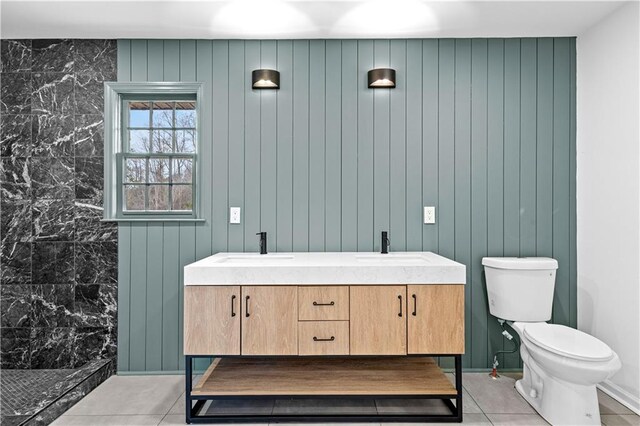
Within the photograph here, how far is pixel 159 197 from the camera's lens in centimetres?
294

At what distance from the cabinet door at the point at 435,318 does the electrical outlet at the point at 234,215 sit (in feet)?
4.33

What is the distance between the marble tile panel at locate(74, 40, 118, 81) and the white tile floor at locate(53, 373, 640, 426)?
214cm

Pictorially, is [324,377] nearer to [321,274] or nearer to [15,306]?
[321,274]

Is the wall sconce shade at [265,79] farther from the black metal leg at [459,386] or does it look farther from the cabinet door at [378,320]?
the black metal leg at [459,386]

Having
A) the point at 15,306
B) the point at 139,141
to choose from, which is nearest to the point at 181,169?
the point at 139,141

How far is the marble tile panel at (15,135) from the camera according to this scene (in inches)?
110

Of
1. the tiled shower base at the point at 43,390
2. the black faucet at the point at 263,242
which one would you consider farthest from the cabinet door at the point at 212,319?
the tiled shower base at the point at 43,390

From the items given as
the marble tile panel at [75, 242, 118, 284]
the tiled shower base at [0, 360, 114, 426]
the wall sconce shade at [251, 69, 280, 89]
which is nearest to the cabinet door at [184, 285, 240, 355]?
the tiled shower base at [0, 360, 114, 426]

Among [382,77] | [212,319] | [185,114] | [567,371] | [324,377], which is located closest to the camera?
[567,371]

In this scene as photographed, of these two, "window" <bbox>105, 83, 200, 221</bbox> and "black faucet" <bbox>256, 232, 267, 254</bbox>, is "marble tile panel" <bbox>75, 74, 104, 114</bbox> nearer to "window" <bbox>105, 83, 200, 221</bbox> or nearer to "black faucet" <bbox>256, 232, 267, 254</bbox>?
"window" <bbox>105, 83, 200, 221</bbox>

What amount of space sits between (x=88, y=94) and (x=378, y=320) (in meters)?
2.51

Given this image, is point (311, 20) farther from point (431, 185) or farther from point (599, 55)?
point (599, 55)

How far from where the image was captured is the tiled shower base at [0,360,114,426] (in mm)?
2137

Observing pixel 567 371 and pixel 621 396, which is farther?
pixel 621 396
